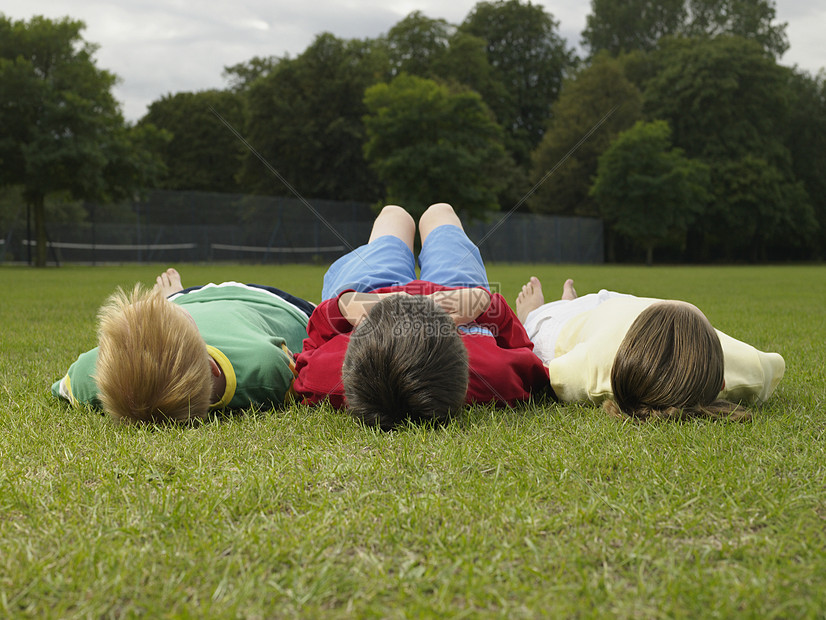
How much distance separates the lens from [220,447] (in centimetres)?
239

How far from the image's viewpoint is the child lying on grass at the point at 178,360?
245 centimetres

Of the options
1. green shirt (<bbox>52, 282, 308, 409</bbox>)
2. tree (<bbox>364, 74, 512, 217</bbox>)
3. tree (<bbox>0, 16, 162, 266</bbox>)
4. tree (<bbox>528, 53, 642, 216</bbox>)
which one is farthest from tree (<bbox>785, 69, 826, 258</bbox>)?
green shirt (<bbox>52, 282, 308, 409</bbox>)

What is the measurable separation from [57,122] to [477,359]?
24641mm

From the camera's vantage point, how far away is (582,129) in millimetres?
42500

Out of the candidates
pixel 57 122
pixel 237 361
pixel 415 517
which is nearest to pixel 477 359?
pixel 237 361

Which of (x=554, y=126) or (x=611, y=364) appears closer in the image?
(x=611, y=364)

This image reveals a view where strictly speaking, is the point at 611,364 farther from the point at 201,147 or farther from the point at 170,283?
the point at 201,147

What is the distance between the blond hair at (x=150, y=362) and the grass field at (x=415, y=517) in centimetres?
11

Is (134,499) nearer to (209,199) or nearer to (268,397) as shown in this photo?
(268,397)

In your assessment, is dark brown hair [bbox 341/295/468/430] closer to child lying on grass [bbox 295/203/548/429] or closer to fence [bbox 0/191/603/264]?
child lying on grass [bbox 295/203/548/429]

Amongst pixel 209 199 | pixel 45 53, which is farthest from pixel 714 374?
pixel 209 199

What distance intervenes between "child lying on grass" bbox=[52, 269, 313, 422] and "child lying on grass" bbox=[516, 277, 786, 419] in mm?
1381

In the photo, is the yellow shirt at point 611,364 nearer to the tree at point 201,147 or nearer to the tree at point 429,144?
the tree at point 429,144

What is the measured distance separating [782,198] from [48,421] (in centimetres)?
4737
